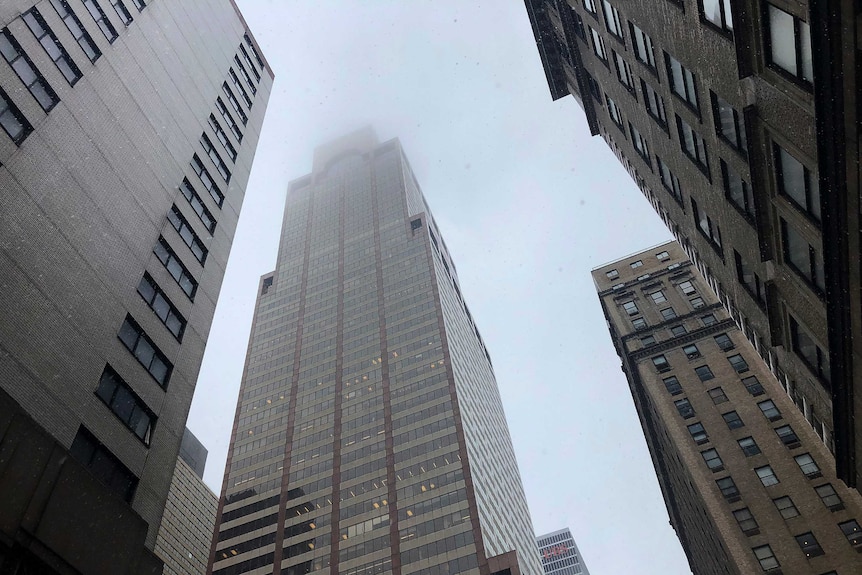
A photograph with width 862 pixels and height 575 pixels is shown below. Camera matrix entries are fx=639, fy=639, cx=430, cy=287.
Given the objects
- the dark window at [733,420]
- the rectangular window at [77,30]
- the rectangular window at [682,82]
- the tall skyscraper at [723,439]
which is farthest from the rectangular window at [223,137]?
the dark window at [733,420]

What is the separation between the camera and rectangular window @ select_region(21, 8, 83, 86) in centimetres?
2634

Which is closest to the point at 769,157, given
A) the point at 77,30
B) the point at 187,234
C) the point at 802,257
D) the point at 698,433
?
the point at 802,257

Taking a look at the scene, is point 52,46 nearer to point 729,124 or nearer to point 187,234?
point 187,234

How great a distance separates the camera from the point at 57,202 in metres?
23.7

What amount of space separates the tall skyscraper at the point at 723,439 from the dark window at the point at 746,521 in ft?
0.24

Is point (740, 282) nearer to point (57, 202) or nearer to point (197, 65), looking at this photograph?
point (57, 202)

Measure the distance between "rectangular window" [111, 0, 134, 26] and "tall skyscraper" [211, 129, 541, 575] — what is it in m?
71.2

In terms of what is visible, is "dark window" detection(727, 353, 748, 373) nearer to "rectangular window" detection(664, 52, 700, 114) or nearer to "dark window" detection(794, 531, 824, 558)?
"dark window" detection(794, 531, 824, 558)

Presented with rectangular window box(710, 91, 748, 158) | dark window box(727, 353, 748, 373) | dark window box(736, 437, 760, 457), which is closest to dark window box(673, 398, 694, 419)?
dark window box(736, 437, 760, 457)

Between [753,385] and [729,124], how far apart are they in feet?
135

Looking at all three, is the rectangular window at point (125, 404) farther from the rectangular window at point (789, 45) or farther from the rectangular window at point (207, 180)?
the rectangular window at point (789, 45)

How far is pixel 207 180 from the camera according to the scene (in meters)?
37.6

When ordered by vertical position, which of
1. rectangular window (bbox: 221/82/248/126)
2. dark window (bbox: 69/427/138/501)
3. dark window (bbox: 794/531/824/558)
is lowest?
dark window (bbox: 69/427/138/501)

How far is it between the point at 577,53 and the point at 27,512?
3803cm
